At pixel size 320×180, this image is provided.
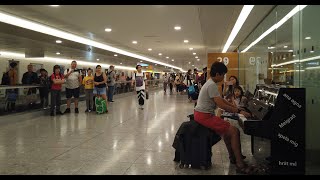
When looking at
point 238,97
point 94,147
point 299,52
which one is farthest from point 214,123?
point 238,97

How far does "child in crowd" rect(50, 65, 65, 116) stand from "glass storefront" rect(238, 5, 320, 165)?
600cm

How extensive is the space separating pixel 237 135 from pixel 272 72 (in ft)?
12.8

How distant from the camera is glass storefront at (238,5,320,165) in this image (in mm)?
4590

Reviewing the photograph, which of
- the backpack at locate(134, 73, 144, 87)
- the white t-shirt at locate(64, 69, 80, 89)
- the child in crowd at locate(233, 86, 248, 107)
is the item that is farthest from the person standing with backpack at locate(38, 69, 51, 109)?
the child in crowd at locate(233, 86, 248, 107)

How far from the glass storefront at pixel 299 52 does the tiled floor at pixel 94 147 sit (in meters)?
1.11

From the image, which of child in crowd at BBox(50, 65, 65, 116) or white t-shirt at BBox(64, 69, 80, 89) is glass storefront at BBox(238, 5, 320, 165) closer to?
white t-shirt at BBox(64, 69, 80, 89)

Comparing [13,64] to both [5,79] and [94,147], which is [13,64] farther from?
[94,147]

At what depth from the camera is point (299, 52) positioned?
5.07 metres

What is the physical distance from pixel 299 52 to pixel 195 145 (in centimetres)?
243

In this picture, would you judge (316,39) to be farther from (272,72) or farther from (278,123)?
(272,72)

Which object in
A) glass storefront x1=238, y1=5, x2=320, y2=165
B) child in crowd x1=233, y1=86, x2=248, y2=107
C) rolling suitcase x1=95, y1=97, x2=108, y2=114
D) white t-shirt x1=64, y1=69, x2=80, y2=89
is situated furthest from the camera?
white t-shirt x1=64, y1=69, x2=80, y2=89

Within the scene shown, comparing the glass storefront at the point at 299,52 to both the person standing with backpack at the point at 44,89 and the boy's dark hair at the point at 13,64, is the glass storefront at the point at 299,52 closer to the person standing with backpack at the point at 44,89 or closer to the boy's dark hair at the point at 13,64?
the person standing with backpack at the point at 44,89
